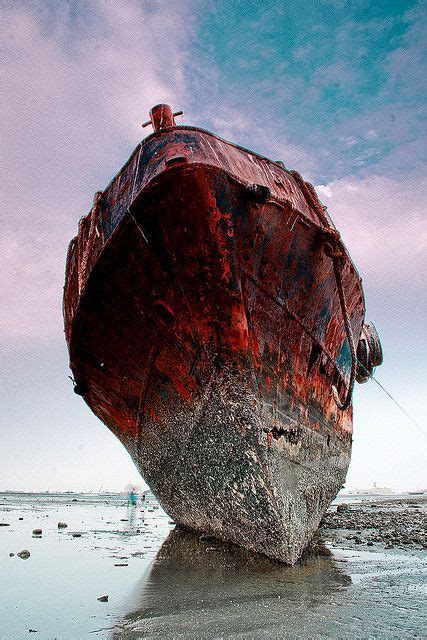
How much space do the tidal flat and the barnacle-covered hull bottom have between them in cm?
45

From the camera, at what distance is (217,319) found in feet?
12.5

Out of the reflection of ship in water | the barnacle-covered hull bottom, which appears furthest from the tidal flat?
the barnacle-covered hull bottom

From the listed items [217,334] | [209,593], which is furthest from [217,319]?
[209,593]

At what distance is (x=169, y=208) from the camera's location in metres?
3.51

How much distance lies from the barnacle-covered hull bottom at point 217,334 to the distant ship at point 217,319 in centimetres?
1

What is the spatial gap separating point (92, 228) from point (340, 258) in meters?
2.67

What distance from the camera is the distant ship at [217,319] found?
361 centimetres

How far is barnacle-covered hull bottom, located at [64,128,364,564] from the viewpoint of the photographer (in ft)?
11.9

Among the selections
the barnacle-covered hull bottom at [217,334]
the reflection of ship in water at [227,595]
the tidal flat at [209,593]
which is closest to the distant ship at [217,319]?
the barnacle-covered hull bottom at [217,334]

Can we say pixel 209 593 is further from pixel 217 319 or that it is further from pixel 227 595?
pixel 217 319

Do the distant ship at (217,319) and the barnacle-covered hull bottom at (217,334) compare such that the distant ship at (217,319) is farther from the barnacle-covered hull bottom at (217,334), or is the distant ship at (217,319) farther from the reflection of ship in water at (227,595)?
the reflection of ship in water at (227,595)

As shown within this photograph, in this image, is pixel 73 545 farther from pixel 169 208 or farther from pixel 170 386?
pixel 169 208

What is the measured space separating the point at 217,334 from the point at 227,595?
6.53ft

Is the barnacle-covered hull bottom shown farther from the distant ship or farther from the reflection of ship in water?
the reflection of ship in water
